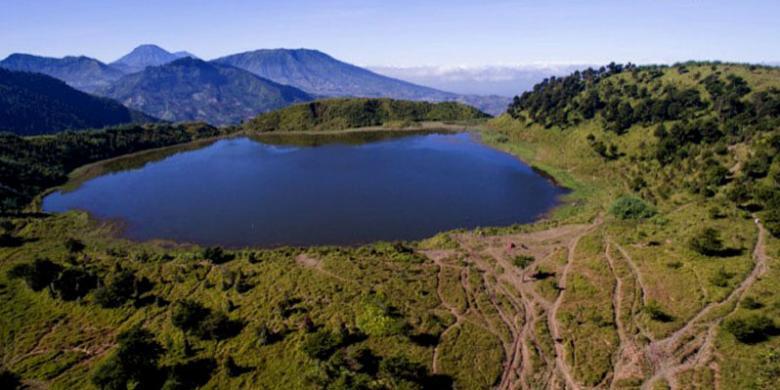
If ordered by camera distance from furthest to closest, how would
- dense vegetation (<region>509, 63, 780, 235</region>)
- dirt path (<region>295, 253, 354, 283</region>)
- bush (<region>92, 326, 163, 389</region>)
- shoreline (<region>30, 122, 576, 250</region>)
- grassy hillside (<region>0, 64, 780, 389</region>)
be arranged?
dense vegetation (<region>509, 63, 780, 235</region>) → shoreline (<region>30, 122, 576, 250</region>) → dirt path (<region>295, 253, 354, 283</region>) → grassy hillside (<region>0, 64, 780, 389</region>) → bush (<region>92, 326, 163, 389</region>)

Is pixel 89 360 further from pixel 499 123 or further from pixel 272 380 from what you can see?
pixel 499 123

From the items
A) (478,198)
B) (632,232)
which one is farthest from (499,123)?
(632,232)

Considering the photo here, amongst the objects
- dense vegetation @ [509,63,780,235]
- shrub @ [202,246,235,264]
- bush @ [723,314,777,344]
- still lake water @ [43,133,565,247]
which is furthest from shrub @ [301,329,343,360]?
dense vegetation @ [509,63,780,235]

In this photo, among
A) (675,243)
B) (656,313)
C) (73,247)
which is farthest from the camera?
(73,247)

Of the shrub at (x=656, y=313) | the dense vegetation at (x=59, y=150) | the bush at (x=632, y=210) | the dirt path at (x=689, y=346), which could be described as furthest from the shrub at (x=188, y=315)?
the dense vegetation at (x=59, y=150)

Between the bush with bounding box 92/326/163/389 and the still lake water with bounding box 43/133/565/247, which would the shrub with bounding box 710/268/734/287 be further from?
the bush with bounding box 92/326/163/389

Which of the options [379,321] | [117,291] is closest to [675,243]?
[379,321]

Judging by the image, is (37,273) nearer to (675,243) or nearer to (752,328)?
(752,328)
